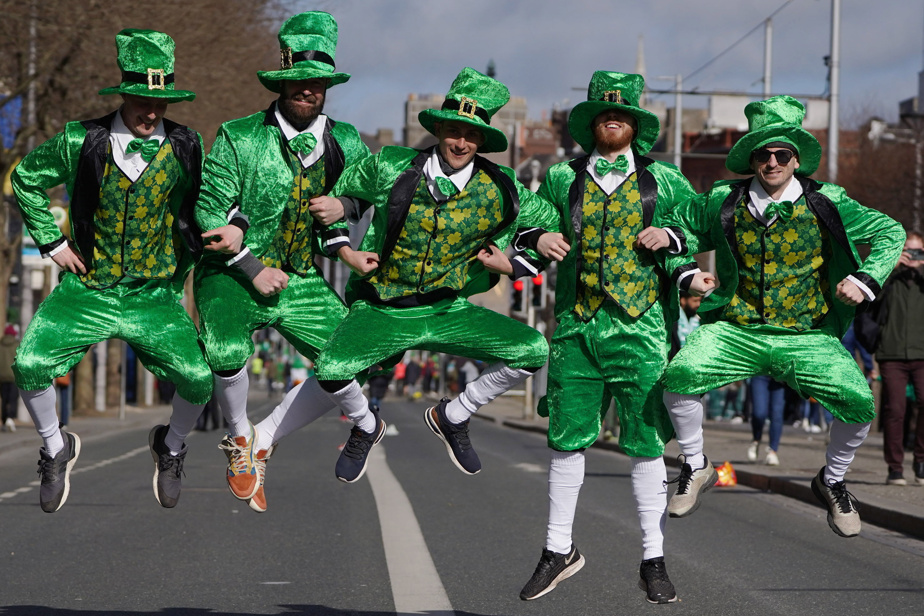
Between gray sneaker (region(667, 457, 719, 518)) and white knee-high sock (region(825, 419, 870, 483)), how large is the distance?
24.4 inches

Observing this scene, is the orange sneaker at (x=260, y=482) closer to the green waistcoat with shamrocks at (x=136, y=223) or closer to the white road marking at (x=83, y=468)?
the green waistcoat with shamrocks at (x=136, y=223)

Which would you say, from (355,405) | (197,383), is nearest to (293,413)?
(355,405)

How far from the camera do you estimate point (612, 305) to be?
287 inches

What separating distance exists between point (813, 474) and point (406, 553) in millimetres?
6321

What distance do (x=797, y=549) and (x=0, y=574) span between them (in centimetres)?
577

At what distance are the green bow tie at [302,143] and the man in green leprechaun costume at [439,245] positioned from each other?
0.22 meters

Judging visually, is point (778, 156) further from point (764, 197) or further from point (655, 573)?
point (655, 573)

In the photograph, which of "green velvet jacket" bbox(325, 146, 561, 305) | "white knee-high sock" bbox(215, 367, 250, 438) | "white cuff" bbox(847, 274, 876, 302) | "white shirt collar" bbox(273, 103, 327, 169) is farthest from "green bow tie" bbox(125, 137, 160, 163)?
"white cuff" bbox(847, 274, 876, 302)

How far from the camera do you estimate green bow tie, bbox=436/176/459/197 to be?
23.5ft

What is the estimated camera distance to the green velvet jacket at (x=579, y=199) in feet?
23.9

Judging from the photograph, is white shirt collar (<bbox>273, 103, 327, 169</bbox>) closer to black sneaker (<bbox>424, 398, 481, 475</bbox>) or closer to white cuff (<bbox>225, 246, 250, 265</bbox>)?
white cuff (<bbox>225, 246, 250, 265</bbox>)

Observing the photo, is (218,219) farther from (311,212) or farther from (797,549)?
(797,549)

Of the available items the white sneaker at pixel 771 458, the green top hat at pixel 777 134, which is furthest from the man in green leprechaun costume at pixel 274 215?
the white sneaker at pixel 771 458

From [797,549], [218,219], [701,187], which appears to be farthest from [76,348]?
[701,187]
